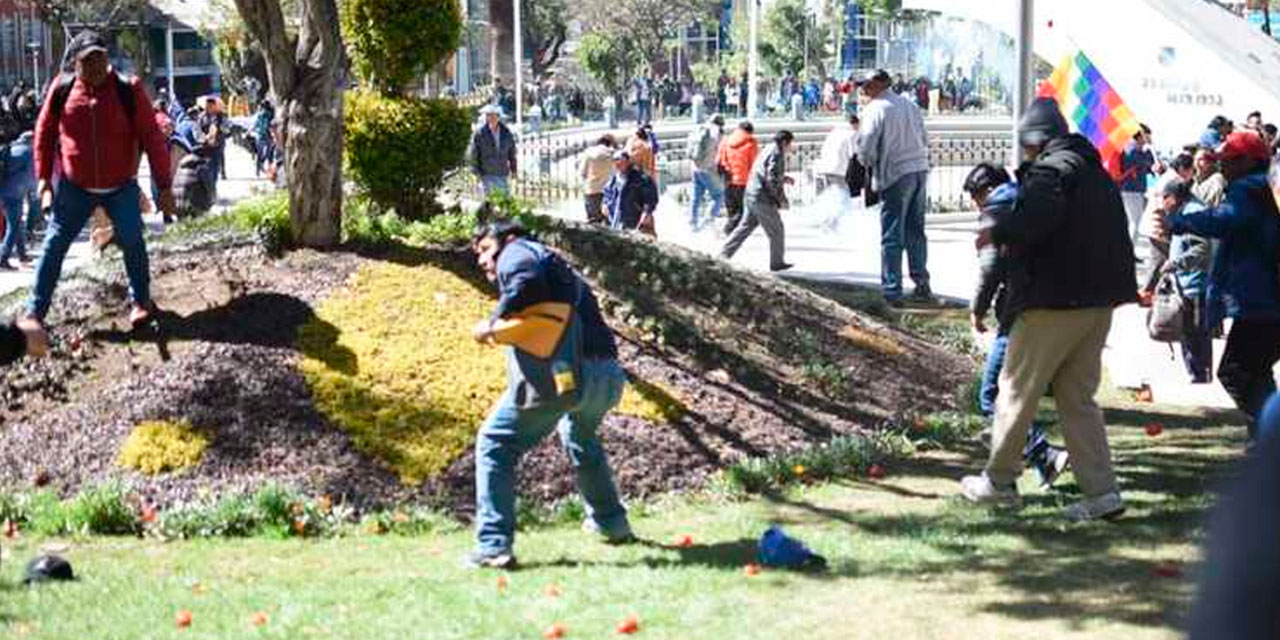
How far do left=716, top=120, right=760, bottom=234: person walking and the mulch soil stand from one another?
752cm

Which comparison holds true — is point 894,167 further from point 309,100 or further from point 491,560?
point 491,560

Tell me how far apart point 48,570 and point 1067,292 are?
4.27 metres

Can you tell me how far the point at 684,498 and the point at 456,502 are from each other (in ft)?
3.61

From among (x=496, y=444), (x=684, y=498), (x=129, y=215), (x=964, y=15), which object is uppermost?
(x=964, y=15)

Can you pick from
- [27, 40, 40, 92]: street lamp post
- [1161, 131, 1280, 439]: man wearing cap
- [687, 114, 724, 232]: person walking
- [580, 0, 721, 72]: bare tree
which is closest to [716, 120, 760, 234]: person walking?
[687, 114, 724, 232]: person walking

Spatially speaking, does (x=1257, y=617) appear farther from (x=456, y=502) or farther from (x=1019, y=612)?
(x=456, y=502)

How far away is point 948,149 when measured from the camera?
3328 cm

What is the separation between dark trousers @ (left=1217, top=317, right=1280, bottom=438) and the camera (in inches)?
349

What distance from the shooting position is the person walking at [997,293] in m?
8.43

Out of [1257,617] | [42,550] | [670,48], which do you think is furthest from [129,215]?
[670,48]

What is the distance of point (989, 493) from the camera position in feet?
28.1

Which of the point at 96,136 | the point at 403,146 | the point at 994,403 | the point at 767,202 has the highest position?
the point at 96,136

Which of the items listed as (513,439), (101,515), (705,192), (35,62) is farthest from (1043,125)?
(35,62)

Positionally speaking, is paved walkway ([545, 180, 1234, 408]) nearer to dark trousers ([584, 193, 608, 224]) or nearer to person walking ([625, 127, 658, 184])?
person walking ([625, 127, 658, 184])
